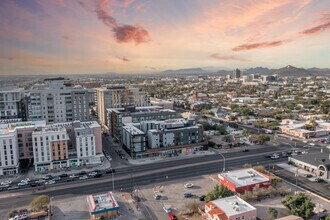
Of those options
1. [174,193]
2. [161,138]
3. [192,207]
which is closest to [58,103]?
[161,138]

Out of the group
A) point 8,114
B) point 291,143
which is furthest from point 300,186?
point 8,114

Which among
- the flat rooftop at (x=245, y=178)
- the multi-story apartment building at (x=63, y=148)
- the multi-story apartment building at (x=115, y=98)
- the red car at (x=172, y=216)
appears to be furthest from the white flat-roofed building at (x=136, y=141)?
the multi-story apartment building at (x=115, y=98)

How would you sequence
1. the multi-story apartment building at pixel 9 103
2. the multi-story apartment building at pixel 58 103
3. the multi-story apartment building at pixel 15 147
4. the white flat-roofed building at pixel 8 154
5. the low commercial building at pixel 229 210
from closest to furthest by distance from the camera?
the low commercial building at pixel 229 210
the white flat-roofed building at pixel 8 154
the multi-story apartment building at pixel 15 147
the multi-story apartment building at pixel 58 103
the multi-story apartment building at pixel 9 103

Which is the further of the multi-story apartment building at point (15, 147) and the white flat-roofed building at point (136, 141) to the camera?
the white flat-roofed building at point (136, 141)

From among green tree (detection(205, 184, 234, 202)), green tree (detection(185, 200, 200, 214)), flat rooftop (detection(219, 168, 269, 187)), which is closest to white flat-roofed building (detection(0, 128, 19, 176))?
green tree (detection(185, 200, 200, 214))

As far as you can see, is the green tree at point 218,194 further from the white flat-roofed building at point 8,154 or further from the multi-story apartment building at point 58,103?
the multi-story apartment building at point 58,103

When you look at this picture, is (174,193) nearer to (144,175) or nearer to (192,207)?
(192,207)

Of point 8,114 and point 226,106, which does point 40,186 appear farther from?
point 226,106

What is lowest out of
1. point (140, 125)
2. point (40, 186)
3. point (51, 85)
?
point (40, 186)
